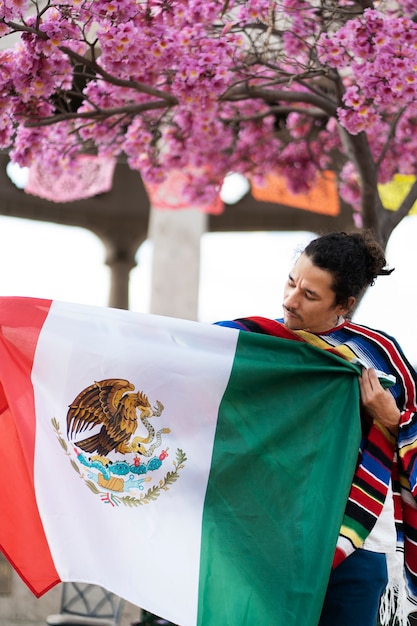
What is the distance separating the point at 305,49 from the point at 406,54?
986mm

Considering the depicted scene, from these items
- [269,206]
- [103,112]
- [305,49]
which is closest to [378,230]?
[305,49]

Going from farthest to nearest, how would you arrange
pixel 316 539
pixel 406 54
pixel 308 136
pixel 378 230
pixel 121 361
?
pixel 308 136 → pixel 378 230 → pixel 406 54 → pixel 121 361 → pixel 316 539

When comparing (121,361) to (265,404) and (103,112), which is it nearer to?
(265,404)

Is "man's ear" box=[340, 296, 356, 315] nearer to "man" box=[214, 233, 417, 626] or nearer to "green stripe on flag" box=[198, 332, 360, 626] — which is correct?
"man" box=[214, 233, 417, 626]

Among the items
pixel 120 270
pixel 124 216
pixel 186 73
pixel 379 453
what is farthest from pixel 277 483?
pixel 120 270

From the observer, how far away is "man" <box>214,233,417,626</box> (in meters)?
2.97

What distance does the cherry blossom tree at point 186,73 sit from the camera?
4246 mm

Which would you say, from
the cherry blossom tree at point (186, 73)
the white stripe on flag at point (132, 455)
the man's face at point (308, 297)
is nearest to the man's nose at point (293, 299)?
the man's face at point (308, 297)

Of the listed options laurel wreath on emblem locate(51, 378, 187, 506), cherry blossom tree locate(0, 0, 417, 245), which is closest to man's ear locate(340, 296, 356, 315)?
laurel wreath on emblem locate(51, 378, 187, 506)

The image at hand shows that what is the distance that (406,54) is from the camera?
14.3 feet

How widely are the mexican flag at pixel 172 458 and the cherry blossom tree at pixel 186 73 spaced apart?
4.99ft

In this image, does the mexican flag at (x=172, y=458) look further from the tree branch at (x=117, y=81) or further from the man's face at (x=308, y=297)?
the tree branch at (x=117, y=81)

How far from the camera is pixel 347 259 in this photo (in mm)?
3102

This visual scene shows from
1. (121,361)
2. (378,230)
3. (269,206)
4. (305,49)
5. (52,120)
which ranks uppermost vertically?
(269,206)
